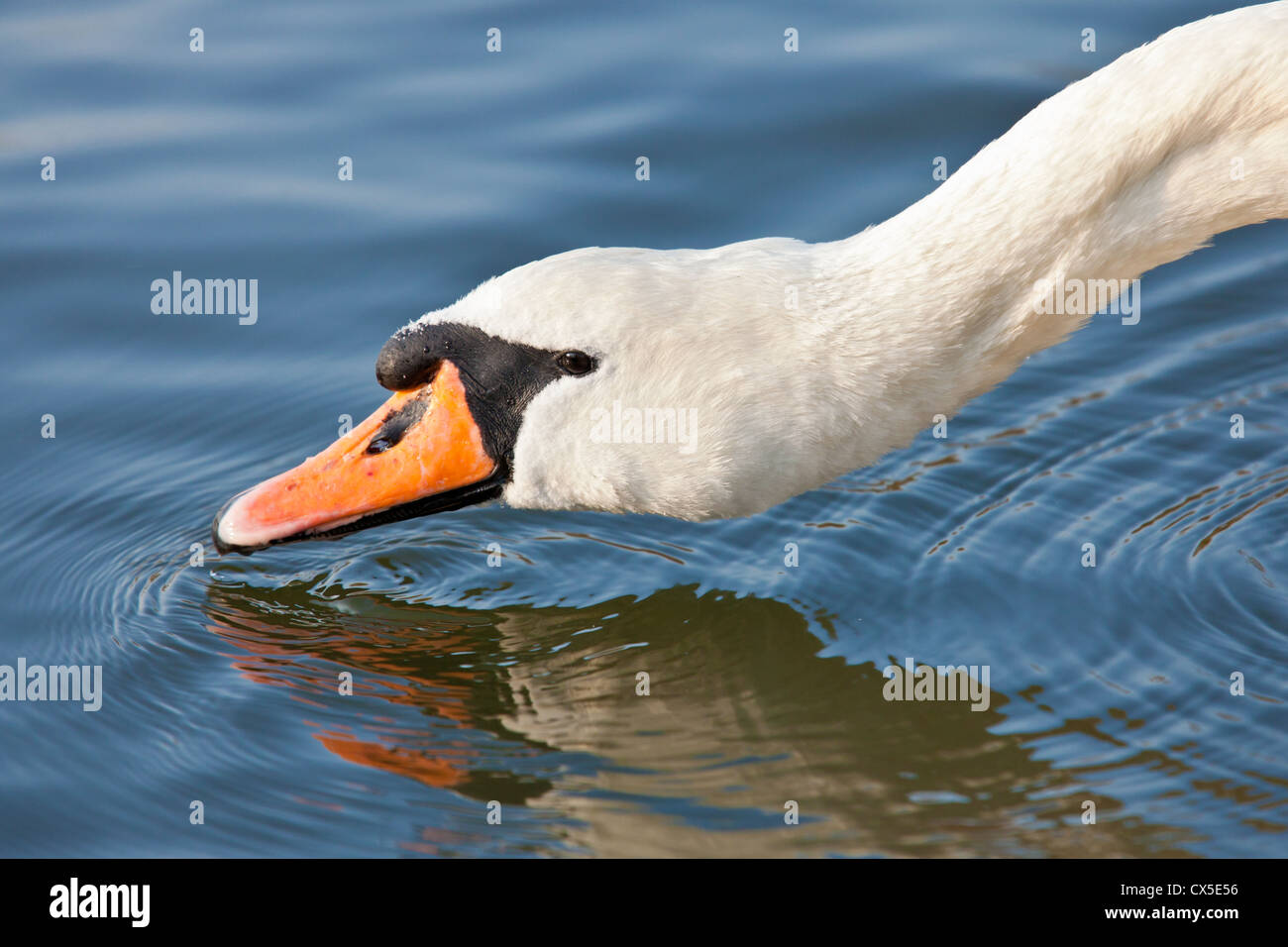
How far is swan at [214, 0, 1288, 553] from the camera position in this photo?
5.60 meters

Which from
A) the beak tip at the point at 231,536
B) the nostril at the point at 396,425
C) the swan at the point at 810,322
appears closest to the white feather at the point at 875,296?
the swan at the point at 810,322

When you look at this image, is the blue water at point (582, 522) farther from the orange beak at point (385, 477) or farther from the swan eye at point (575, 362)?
the swan eye at point (575, 362)

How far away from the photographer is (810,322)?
5609 millimetres

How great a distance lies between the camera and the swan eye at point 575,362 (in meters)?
5.61

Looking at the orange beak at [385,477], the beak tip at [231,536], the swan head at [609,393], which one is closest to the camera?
the swan head at [609,393]

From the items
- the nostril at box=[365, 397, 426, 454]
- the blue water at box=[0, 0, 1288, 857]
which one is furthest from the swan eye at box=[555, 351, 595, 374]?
the blue water at box=[0, 0, 1288, 857]

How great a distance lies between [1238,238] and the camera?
9859 mm

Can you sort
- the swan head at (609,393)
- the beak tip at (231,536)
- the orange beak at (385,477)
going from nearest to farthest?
the swan head at (609,393) → the orange beak at (385,477) → the beak tip at (231,536)

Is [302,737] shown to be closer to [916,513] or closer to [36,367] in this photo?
[916,513]

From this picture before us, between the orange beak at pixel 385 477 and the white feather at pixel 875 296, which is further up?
the white feather at pixel 875 296

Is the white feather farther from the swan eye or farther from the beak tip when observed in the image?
the beak tip

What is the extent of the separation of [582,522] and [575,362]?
6.46 feet

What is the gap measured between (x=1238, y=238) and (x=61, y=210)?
7.03 metres

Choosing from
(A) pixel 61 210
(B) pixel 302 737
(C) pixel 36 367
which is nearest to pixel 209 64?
(A) pixel 61 210
